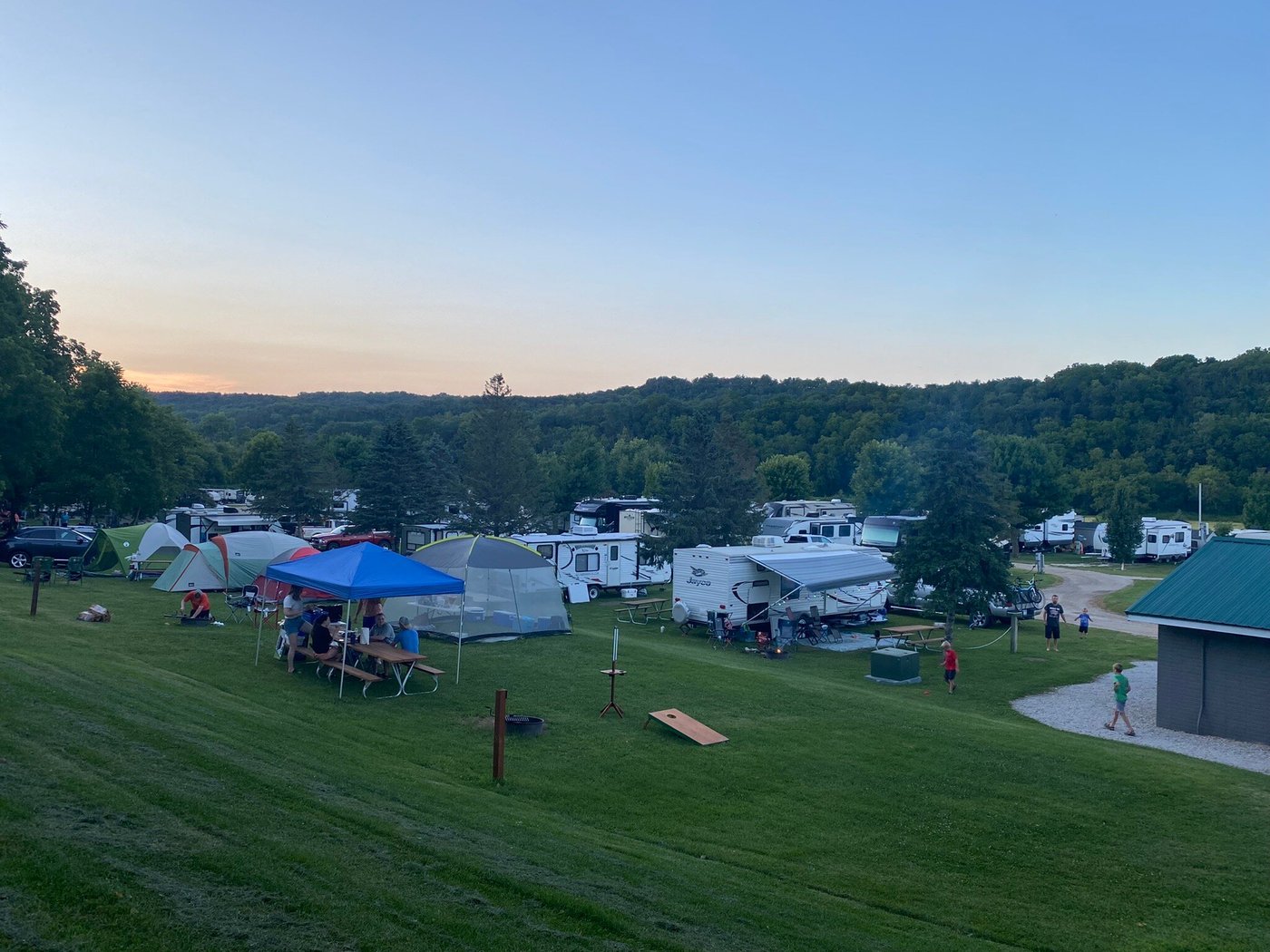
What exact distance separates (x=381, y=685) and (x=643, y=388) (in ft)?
498

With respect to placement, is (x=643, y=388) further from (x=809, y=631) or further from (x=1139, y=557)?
(x=809, y=631)

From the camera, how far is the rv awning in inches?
909

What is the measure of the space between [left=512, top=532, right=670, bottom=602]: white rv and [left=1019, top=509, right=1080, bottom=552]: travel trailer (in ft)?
96.9

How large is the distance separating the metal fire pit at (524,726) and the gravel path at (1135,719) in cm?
907

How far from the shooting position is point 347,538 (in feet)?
117

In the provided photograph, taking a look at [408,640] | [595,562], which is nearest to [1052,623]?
Result: [595,562]

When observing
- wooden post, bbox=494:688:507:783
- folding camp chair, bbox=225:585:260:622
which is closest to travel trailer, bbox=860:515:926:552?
folding camp chair, bbox=225:585:260:622

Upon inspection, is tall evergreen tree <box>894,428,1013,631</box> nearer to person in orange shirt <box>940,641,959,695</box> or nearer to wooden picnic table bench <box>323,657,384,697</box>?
person in orange shirt <box>940,641,959,695</box>

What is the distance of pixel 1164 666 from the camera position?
16328 millimetres

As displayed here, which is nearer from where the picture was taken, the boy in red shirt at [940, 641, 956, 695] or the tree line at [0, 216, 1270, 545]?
the boy in red shirt at [940, 641, 956, 695]

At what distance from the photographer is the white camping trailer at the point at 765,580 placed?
23.5 meters

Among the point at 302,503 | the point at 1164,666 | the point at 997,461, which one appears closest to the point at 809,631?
the point at 1164,666

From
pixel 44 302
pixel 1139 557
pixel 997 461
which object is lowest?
pixel 1139 557

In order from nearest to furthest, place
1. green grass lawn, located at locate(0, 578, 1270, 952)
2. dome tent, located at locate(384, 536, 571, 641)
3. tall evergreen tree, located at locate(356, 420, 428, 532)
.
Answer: green grass lawn, located at locate(0, 578, 1270, 952), dome tent, located at locate(384, 536, 571, 641), tall evergreen tree, located at locate(356, 420, 428, 532)
